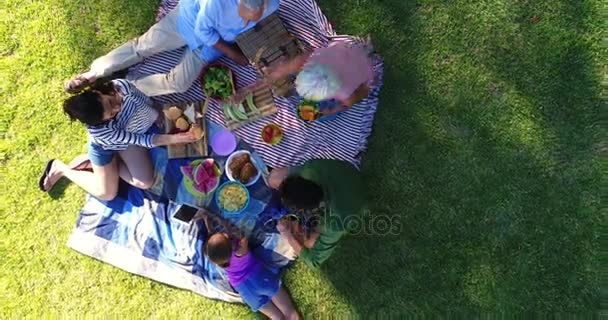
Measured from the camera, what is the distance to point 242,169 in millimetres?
5180

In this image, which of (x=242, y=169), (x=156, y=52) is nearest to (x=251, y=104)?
(x=242, y=169)

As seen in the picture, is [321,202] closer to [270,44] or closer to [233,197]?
[233,197]

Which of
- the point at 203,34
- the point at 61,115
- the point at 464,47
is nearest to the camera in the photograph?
the point at 203,34

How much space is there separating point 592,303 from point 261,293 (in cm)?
270

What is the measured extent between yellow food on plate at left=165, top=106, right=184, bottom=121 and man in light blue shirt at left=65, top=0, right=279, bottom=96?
0.16 metres

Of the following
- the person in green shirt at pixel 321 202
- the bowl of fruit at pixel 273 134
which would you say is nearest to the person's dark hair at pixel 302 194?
the person in green shirt at pixel 321 202

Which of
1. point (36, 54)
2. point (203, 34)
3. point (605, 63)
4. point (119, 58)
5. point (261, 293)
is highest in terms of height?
point (605, 63)

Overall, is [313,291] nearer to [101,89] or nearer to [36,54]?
[101,89]

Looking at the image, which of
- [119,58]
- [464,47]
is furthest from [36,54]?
[464,47]

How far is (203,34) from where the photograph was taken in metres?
4.71

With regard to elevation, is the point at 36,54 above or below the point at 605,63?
below

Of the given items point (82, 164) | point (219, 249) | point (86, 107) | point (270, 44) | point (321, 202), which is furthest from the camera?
point (82, 164)

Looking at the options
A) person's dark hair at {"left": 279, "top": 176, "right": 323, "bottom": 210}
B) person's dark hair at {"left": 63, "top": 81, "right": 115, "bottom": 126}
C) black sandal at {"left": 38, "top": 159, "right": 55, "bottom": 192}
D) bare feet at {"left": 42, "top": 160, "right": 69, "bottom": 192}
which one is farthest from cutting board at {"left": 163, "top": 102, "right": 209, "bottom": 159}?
person's dark hair at {"left": 279, "top": 176, "right": 323, "bottom": 210}

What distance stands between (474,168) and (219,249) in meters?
2.20
